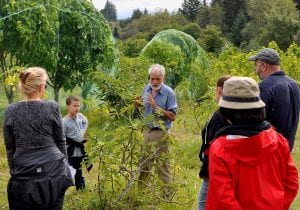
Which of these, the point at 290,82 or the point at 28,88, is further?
the point at 290,82

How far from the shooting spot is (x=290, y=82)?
12.9ft

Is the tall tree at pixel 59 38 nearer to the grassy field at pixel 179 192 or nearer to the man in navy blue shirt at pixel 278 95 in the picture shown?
the grassy field at pixel 179 192

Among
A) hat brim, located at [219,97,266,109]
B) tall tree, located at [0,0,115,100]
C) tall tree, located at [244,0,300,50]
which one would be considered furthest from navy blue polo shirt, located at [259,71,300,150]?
tall tree, located at [244,0,300,50]

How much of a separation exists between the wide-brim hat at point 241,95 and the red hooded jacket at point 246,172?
0.15 meters

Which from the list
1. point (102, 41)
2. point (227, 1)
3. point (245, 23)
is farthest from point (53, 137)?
point (227, 1)

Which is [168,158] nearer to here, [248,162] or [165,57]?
[248,162]

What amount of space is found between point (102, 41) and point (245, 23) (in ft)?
130

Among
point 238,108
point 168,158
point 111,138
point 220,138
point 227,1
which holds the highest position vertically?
point 227,1

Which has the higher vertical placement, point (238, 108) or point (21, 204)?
point (238, 108)

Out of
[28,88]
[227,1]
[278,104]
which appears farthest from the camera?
[227,1]

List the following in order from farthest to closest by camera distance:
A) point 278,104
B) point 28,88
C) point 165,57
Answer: point 165,57
point 278,104
point 28,88

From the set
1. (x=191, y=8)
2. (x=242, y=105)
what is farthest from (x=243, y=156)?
(x=191, y=8)

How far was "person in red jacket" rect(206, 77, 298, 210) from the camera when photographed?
2.27 m

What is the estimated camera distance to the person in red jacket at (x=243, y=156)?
89.4 inches
